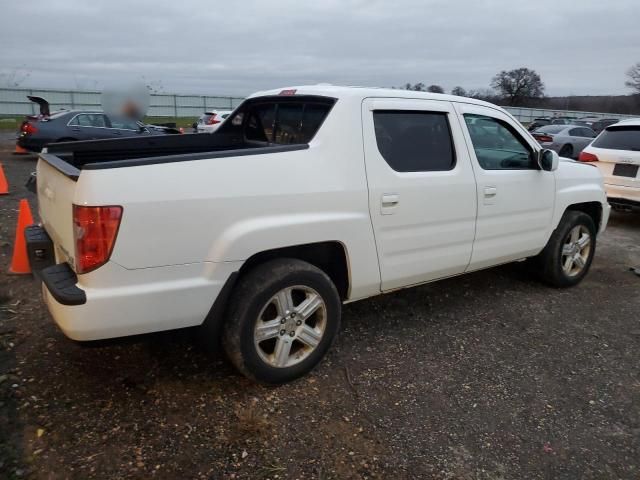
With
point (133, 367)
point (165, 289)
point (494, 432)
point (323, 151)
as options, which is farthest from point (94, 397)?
point (494, 432)

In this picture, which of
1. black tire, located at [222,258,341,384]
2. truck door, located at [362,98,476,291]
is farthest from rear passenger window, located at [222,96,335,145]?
black tire, located at [222,258,341,384]

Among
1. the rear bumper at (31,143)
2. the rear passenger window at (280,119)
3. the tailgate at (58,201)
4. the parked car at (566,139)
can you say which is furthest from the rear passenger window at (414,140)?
the parked car at (566,139)

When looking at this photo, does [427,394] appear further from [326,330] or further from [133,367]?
[133,367]

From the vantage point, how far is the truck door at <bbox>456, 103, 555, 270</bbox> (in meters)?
3.91

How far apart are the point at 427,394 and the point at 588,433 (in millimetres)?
888

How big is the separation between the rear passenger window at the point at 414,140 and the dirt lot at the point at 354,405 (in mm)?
1305

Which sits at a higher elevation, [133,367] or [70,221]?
[70,221]

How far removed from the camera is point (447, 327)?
403cm

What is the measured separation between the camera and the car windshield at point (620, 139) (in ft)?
25.0

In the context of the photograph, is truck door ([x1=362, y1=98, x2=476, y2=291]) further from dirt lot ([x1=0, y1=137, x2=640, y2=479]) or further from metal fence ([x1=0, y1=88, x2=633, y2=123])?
metal fence ([x1=0, y1=88, x2=633, y2=123])

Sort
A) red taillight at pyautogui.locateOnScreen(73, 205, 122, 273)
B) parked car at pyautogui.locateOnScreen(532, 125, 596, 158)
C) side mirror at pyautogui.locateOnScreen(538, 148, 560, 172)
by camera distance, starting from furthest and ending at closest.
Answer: parked car at pyautogui.locateOnScreen(532, 125, 596, 158), side mirror at pyautogui.locateOnScreen(538, 148, 560, 172), red taillight at pyautogui.locateOnScreen(73, 205, 122, 273)

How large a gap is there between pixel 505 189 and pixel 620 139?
5.09 metres

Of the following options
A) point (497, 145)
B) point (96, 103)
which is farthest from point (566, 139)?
point (96, 103)

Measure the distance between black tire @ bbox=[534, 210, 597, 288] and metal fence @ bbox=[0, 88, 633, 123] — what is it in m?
17.3
